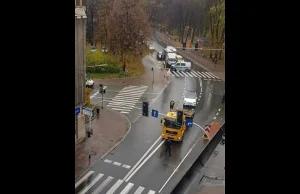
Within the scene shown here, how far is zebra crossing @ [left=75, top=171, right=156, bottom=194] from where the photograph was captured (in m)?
18.4

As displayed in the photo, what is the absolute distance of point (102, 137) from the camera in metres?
24.5

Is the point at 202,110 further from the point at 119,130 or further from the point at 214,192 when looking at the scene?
the point at 214,192

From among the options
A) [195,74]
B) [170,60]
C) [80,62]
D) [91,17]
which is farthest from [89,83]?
[91,17]

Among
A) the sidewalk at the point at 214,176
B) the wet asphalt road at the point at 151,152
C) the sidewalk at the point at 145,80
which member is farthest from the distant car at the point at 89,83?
the sidewalk at the point at 214,176

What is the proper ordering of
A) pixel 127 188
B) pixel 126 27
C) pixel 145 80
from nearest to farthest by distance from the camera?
1. pixel 127 188
2. pixel 145 80
3. pixel 126 27

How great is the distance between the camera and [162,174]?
65.4ft

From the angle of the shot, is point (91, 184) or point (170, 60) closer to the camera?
point (91, 184)

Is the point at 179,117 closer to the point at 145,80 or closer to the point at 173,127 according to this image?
the point at 173,127

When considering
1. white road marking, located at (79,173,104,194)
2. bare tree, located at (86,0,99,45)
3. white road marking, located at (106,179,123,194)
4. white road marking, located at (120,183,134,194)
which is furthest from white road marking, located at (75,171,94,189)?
bare tree, located at (86,0,99,45)

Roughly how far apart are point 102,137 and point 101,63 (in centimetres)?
1845

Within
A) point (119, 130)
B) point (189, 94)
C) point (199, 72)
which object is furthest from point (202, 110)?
point (199, 72)

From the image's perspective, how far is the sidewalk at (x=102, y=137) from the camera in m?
21.1
